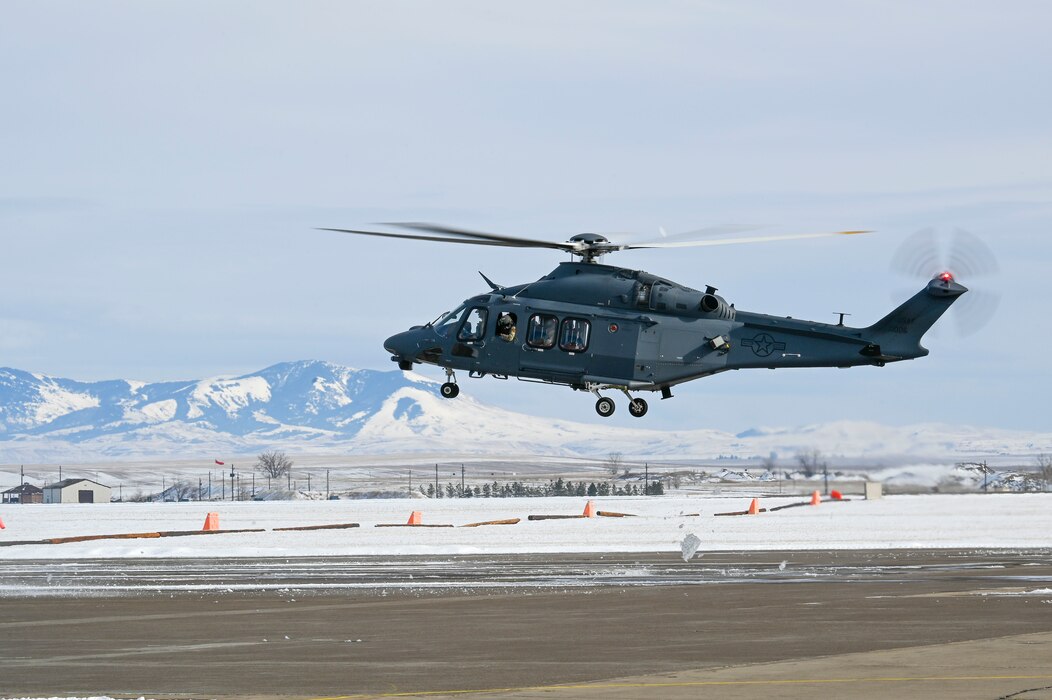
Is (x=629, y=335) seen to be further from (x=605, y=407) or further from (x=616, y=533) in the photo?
(x=616, y=533)

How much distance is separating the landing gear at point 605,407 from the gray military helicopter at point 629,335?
0.03m

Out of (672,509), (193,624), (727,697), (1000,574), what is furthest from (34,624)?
(672,509)

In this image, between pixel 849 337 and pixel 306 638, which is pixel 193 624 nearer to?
pixel 306 638

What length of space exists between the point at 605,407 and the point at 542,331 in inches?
103

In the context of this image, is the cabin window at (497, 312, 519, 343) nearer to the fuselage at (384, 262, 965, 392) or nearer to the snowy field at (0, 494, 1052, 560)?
the fuselage at (384, 262, 965, 392)

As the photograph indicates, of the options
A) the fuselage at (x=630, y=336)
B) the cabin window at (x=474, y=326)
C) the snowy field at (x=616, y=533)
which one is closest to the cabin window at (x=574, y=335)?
the fuselage at (x=630, y=336)

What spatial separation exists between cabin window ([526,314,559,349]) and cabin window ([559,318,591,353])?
234mm

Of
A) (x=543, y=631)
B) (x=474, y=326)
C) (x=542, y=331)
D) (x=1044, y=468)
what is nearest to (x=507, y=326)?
(x=542, y=331)

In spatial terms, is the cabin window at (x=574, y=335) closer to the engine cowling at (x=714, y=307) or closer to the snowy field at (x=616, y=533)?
the engine cowling at (x=714, y=307)

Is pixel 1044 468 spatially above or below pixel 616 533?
above

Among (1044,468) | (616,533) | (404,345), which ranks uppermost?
(404,345)

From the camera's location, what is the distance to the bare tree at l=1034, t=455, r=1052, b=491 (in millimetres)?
38219

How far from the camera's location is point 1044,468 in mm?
39812

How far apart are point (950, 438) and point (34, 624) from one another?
20.3 metres
